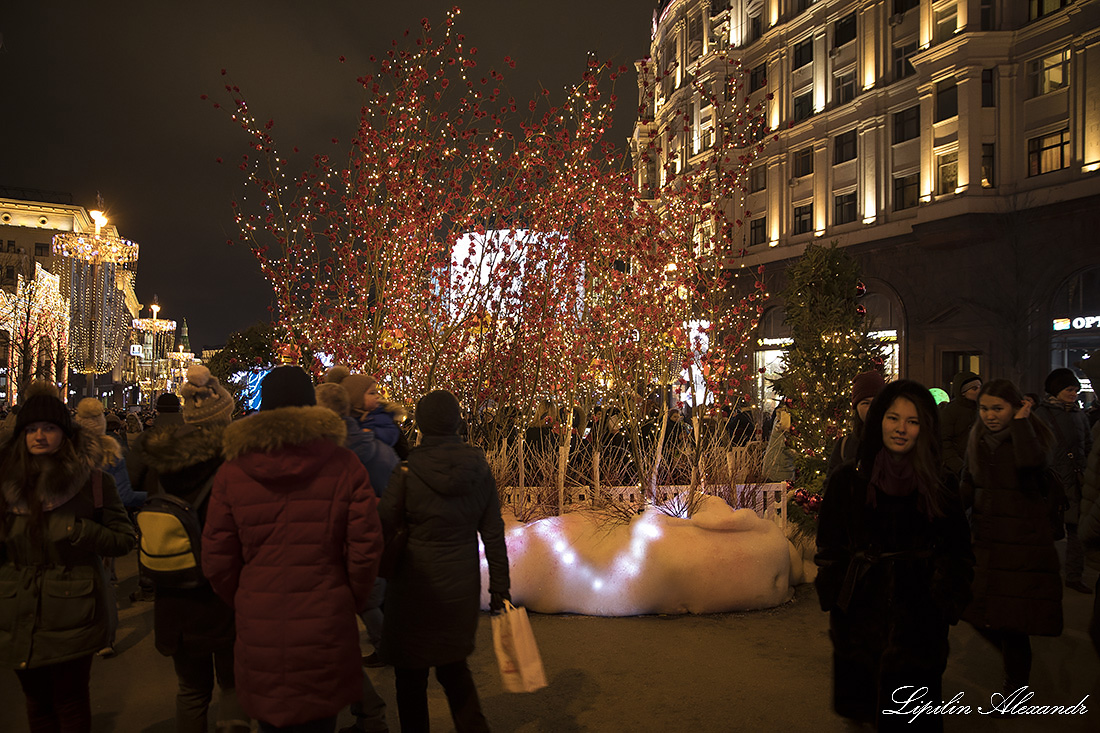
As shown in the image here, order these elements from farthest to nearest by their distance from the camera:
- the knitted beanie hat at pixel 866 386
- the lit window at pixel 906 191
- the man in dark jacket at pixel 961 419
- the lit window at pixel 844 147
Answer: the lit window at pixel 844 147
the lit window at pixel 906 191
the man in dark jacket at pixel 961 419
the knitted beanie hat at pixel 866 386

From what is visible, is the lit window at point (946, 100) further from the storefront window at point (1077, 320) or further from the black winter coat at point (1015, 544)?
the black winter coat at point (1015, 544)

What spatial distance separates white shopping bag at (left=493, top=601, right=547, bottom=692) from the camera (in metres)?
3.26

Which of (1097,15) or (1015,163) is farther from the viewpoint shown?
(1015,163)

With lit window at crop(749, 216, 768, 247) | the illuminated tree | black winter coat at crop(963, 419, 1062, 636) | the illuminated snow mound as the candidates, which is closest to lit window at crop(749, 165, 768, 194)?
lit window at crop(749, 216, 768, 247)

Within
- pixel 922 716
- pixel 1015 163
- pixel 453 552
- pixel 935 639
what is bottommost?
pixel 922 716

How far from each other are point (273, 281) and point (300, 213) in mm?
845

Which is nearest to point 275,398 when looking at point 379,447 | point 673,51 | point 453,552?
point 453,552

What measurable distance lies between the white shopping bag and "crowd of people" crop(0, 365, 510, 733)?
11 centimetres

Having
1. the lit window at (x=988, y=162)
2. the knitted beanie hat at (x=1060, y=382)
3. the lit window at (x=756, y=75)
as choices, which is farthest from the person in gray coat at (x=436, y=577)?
the lit window at (x=756, y=75)

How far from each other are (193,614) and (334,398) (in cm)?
163

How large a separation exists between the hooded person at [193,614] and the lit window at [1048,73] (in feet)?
85.9

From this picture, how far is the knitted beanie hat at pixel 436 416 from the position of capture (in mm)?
3426

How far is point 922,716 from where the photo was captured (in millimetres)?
3043

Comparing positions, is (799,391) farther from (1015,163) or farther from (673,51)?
(673,51)
